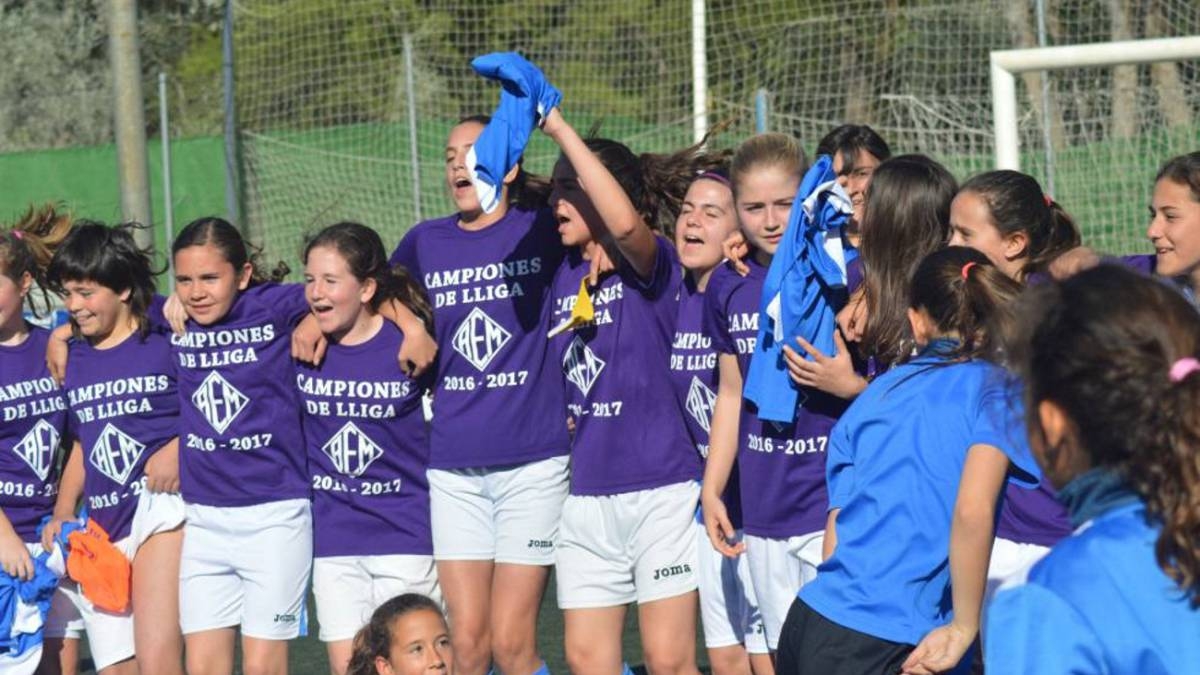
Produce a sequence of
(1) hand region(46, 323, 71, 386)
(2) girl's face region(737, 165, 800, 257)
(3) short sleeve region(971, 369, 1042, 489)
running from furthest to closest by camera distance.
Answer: (1) hand region(46, 323, 71, 386) < (2) girl's face region(737, 165, 800, 257) < (3) short sleeve region(971, 369, 1042, 489)

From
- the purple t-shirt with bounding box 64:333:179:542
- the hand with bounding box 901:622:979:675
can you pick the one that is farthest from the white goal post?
the hand with bounding box 901:622:979:675

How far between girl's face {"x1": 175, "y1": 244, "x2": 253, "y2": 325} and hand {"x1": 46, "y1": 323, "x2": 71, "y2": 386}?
1.63 ft

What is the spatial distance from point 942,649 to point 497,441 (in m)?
2.14

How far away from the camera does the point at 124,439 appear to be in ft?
16.3

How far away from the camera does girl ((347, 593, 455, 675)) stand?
3902mm

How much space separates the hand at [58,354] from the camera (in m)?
5.09

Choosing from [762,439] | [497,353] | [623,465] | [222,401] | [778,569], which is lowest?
[778,569]

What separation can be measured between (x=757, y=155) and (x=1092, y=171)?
7.36 m

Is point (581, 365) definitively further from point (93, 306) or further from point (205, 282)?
point (93, 306)

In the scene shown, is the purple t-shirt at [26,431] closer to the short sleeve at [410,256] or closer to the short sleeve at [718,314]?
the short sleeve at [410,256]

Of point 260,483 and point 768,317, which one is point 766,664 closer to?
point 768,317

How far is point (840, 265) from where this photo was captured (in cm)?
385

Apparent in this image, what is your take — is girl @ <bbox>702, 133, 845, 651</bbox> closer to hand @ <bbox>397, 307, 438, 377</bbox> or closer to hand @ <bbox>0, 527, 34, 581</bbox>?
hand @ <bbox>397, 307, 438, 377</bbox>

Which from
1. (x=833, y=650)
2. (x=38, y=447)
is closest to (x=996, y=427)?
(x=833, y=650)
